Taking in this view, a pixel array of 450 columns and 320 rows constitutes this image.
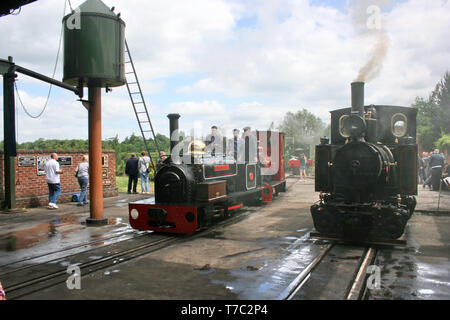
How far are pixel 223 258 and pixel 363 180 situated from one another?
9.14 feet

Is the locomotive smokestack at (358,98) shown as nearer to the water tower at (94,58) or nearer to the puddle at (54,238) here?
the puddle at (54,238)

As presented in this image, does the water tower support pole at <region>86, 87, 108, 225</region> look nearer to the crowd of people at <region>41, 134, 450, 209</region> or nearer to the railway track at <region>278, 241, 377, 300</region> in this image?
the crowd of people at <region>41, 134, 450, 209</region>

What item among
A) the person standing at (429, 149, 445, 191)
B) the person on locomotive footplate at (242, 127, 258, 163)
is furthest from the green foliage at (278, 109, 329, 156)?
the person on locomotive footplate at (242, 127, 258, 163)

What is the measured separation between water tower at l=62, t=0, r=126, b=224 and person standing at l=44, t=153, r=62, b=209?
2.65 m

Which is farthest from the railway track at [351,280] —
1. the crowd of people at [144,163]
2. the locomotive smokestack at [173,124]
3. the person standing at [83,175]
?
the person standing at [83,175]

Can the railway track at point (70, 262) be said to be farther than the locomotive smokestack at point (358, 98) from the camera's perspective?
No

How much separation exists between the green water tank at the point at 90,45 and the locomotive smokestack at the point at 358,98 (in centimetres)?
526

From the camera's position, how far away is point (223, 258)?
5.63 m

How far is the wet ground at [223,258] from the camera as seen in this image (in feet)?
13.9

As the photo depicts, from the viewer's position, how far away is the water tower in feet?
26.5

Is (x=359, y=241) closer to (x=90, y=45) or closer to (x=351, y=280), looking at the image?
(x=351, y=280)

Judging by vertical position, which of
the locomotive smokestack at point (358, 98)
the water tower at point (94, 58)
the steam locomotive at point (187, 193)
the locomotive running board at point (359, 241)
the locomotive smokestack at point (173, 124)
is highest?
the water tower at point (94, 58)
